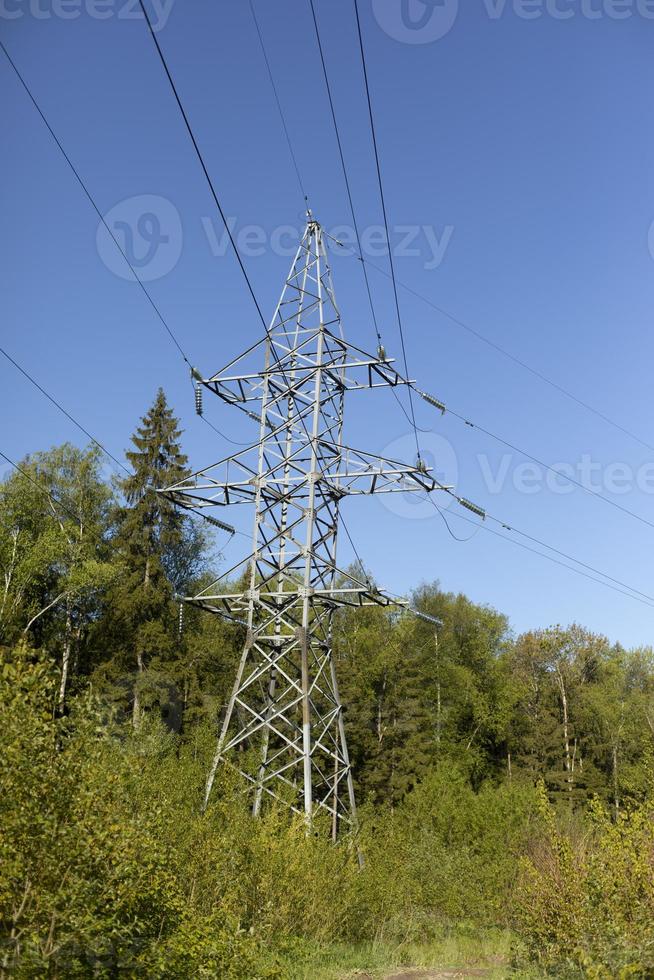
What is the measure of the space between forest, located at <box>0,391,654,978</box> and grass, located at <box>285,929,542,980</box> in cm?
10

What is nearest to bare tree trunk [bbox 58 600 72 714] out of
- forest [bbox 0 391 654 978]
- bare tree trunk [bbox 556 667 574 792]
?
forest [bbox 0 391 654 978]

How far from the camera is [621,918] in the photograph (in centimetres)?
995

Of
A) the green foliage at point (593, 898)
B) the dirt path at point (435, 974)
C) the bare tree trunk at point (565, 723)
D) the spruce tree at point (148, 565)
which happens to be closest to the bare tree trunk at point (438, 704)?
the bare tree trunk at point (565, 723)

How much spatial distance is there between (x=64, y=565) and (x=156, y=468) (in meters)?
6.64

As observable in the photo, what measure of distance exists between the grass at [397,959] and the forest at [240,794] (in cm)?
10

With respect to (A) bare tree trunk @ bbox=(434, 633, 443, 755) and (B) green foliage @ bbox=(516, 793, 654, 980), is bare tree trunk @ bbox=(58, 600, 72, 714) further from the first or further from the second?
(B) green foliage @ bbox=(516, 793, 654, 980)

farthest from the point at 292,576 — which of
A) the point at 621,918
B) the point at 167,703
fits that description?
the point at 167,703

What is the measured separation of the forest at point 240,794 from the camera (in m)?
6.66

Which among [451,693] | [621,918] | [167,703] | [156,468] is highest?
[156,468]

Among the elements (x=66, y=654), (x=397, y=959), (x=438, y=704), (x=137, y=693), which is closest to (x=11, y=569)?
(x=66, y=654)

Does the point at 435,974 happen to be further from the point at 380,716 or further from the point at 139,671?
the point at 380,716

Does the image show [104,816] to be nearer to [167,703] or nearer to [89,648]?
[167,703]

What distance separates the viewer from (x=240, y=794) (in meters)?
14.4

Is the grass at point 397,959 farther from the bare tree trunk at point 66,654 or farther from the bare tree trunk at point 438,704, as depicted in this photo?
the bare tree trunk at point 438,704
